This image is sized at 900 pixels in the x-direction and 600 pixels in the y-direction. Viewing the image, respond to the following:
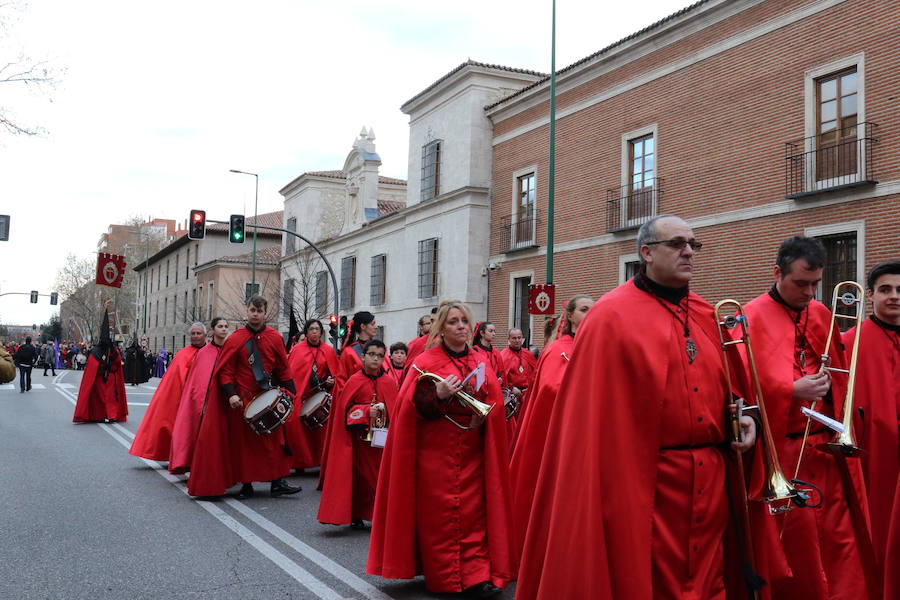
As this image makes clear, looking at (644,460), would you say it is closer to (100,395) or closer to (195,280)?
(100,395)

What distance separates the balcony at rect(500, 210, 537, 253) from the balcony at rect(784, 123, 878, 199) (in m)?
9.43

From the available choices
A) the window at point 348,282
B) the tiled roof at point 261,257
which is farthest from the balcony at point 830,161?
the tiled roof at point 261,257

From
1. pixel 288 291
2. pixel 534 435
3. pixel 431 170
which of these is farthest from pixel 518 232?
pixel 288 291

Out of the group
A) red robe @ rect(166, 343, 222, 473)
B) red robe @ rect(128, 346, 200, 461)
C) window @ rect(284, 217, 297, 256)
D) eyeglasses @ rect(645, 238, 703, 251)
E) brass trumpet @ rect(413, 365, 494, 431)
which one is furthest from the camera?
window @ rect(284, 217, 297, 256)

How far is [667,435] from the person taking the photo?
3541 mm

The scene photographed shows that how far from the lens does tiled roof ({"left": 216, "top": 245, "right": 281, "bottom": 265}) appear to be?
56.6 metres

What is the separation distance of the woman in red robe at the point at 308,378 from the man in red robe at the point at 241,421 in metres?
1.56

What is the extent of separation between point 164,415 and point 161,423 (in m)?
0.12

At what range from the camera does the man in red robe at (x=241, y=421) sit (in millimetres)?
9562

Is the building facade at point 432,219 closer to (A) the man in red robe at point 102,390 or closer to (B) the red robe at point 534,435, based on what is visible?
(A) the man in red robe at point 102,390

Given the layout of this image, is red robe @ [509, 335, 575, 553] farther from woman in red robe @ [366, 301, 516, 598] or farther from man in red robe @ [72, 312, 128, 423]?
man in red robe @ [72, 312, 128, 423]

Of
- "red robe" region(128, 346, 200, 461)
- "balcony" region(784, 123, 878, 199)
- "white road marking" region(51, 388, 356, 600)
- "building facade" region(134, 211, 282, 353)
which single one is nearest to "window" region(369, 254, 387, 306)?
"building facade" region(134, 211, 282, 353)

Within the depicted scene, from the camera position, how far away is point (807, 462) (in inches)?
177

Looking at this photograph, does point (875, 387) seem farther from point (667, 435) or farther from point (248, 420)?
point (248, 420)
